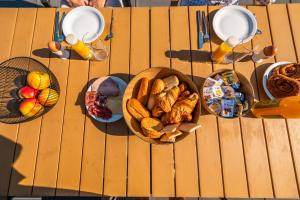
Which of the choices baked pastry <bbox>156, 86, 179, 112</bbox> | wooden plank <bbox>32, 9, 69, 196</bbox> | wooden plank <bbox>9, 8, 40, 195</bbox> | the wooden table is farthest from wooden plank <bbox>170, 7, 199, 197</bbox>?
wooden plank <bbox>9, 8, 40, 195</bbox>

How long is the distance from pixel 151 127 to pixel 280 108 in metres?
0.63

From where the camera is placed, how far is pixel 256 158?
127cm

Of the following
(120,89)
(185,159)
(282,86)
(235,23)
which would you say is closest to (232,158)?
(185,159)

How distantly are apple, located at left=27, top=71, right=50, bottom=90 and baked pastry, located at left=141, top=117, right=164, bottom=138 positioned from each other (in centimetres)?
61

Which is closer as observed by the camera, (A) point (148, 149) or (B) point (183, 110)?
(B) point (183, 110)

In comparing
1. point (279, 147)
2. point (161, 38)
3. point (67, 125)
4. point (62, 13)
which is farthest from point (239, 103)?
point (62, 13)

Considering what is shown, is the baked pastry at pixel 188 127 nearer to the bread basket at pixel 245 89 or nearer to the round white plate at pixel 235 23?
the bread basket at pixel 245 89

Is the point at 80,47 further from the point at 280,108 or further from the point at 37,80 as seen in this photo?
the point at 280,108

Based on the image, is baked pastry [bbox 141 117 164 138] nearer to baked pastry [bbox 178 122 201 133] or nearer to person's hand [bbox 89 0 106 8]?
baked pastry [bbox 178 122 201 133]

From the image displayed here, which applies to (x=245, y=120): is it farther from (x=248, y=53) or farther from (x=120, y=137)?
(x=120, y=137)

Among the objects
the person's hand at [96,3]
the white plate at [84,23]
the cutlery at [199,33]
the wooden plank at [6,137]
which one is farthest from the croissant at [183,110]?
the person's hand at [96,3]

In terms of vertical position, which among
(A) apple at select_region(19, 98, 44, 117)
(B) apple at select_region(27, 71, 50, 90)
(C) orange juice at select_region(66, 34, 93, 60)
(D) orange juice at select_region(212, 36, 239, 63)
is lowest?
(A) apple at select_region(19, 98, 44, 117)

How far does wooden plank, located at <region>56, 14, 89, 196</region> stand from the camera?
1266mm

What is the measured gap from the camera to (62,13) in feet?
5.12
